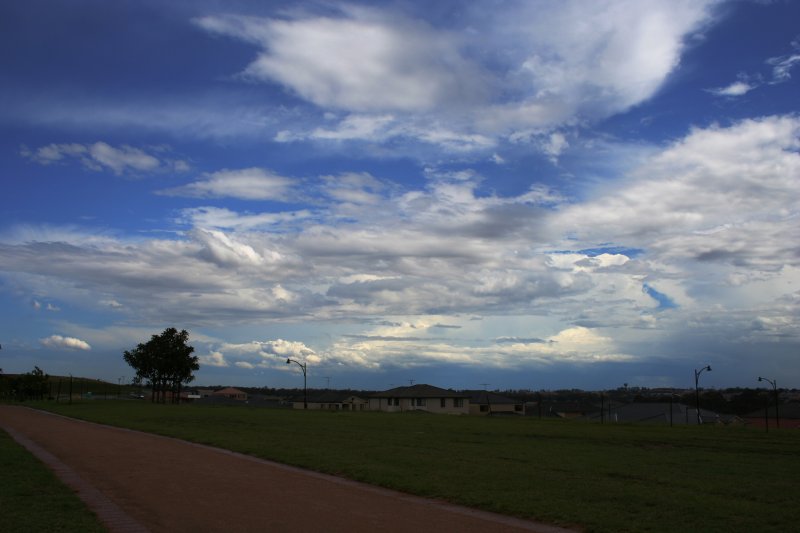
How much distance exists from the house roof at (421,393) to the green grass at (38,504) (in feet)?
281

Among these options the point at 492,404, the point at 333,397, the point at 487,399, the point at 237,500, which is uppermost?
the point at 237,500

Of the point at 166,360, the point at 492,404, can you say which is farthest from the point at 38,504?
the point at 492,404

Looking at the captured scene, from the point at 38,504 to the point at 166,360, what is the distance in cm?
7894

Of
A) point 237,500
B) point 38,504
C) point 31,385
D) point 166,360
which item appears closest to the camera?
point 38,504

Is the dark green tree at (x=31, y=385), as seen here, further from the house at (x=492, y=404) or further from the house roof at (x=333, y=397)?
the house at (x=492, y=404)

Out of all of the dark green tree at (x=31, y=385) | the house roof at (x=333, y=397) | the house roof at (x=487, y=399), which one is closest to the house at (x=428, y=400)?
the house roof at (x=487, y=399)

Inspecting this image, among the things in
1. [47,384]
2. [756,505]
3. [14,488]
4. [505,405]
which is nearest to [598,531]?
[756,505]

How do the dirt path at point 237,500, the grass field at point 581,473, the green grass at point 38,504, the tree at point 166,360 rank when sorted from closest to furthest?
the green grass at point 38,504 → the dirt path at point 237,500 → the grass field at point 581,473 → the tree at point 166,360

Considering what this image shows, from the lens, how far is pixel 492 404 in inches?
4380

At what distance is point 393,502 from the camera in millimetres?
14266

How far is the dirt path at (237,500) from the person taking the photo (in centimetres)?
1174

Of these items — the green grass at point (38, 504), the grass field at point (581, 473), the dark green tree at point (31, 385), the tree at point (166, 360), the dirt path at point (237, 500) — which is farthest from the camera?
the dark green tree at point (31, 385)

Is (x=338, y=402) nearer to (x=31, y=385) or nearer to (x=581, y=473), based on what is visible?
(x=31, y=385)

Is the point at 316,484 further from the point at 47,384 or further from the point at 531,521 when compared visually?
the point at 47,384
